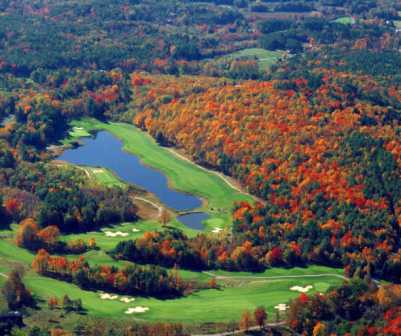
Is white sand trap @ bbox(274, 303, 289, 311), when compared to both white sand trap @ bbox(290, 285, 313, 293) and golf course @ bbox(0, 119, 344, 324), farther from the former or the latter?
white sand trap @ bbox(290, 285, 313, 293)

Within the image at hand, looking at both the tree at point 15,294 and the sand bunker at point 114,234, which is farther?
the sand bunker at point 114,234

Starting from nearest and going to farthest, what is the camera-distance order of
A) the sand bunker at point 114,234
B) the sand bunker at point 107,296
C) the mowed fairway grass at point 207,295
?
the mowed fairway grass at point 207,295 → the sand bunker at point 107,296 → the sand bunker at point 114,234

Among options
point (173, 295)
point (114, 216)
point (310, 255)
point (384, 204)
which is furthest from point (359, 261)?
point (114, 216)

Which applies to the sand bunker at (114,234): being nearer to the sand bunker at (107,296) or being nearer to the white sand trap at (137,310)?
the sand bunker at (107,296)

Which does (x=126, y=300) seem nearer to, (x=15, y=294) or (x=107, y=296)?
(x=107, y=296)

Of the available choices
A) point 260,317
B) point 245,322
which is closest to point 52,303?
point 245,322

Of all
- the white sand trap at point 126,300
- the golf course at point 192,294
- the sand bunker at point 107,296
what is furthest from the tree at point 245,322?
the sand bunker at point 107,296

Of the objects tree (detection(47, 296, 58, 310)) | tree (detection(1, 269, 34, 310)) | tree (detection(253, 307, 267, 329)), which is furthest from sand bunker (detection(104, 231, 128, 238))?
tree (detection(253, 307, 267, 329))
